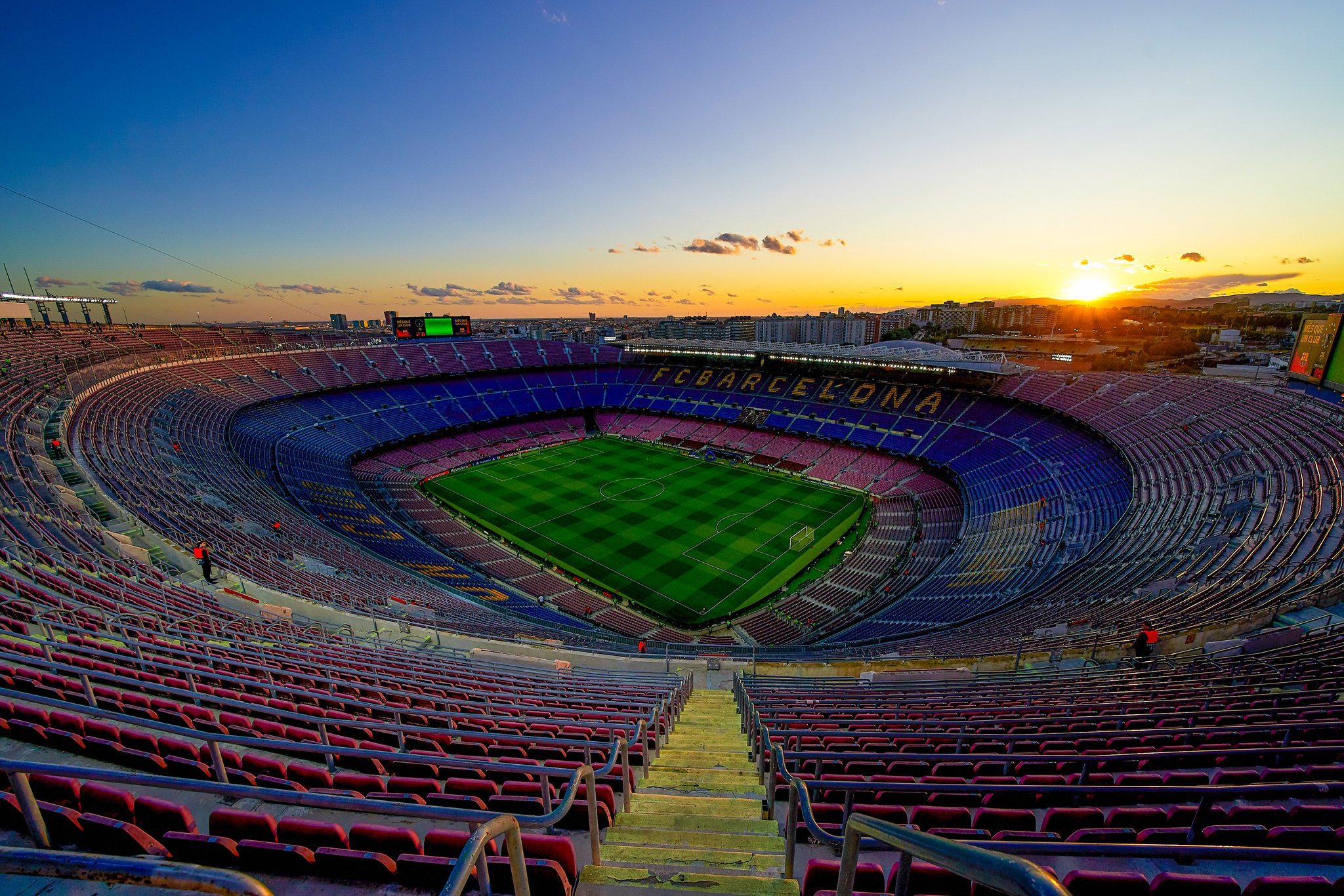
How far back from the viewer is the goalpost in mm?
35875

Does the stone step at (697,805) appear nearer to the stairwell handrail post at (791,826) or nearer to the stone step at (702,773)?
Result: the stone step at (702,773)

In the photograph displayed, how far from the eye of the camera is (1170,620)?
45.4ft

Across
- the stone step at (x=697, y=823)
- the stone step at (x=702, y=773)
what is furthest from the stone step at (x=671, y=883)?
the stone step at (x=702, y=773)

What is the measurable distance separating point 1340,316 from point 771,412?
3888 centimetres

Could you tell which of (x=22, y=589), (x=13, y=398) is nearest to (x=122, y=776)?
(x=22, y=589)

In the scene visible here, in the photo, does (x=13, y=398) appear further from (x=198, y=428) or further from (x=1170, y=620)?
(x=1170, y=620)

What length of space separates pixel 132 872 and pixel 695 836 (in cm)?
430

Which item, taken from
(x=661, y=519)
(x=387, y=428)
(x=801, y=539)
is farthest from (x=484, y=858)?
(x=387, y=428)

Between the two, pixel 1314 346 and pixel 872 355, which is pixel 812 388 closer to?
pixel 872 355

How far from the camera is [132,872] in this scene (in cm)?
191

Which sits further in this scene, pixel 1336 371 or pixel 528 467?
pixel 528 467

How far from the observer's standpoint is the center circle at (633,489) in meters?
44.5

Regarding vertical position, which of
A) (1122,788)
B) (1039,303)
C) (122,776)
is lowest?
(1122,788)

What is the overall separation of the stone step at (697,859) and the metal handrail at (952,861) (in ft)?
6.23
